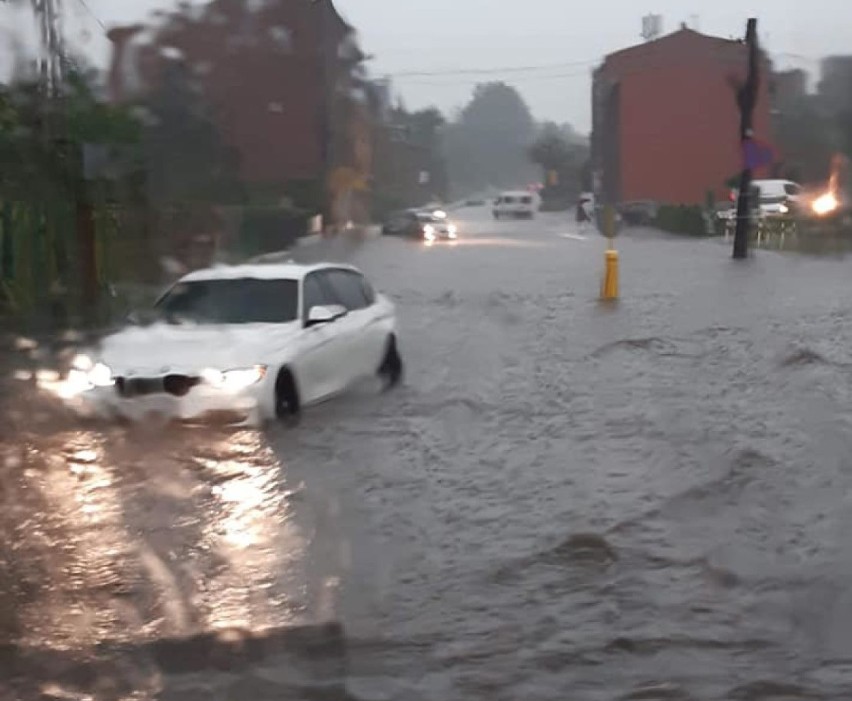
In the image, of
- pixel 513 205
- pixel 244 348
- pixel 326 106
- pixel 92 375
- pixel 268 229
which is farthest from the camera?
pixel 513 205

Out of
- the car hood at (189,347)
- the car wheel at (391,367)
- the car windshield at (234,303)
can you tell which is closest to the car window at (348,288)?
the car wheel at (391,367)

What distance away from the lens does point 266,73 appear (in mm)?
30047

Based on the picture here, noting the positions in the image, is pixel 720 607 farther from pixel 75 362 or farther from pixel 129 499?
pixel 75 362

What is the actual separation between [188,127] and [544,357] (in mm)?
8482

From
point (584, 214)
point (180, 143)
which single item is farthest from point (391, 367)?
point (584, 214)

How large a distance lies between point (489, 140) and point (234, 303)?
5417cm

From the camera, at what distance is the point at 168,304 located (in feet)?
44.7

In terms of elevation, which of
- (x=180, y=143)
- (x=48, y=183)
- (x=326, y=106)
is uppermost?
(x=326, y=106)

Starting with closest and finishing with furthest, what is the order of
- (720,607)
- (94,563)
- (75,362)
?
(720,607), (94,563), (75,362)

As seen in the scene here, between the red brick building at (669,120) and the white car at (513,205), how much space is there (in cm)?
808

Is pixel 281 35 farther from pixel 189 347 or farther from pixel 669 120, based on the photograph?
pixel 669 120

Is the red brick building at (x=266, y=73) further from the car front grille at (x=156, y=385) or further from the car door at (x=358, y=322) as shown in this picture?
the car front grille at (x=156, y=385)

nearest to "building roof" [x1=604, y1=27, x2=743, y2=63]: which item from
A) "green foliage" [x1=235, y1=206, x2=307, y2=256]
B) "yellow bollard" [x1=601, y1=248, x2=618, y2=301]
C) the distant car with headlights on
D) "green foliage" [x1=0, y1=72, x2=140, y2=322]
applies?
the distant car with headlights on

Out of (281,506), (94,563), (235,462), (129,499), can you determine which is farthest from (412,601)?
(235,462)
